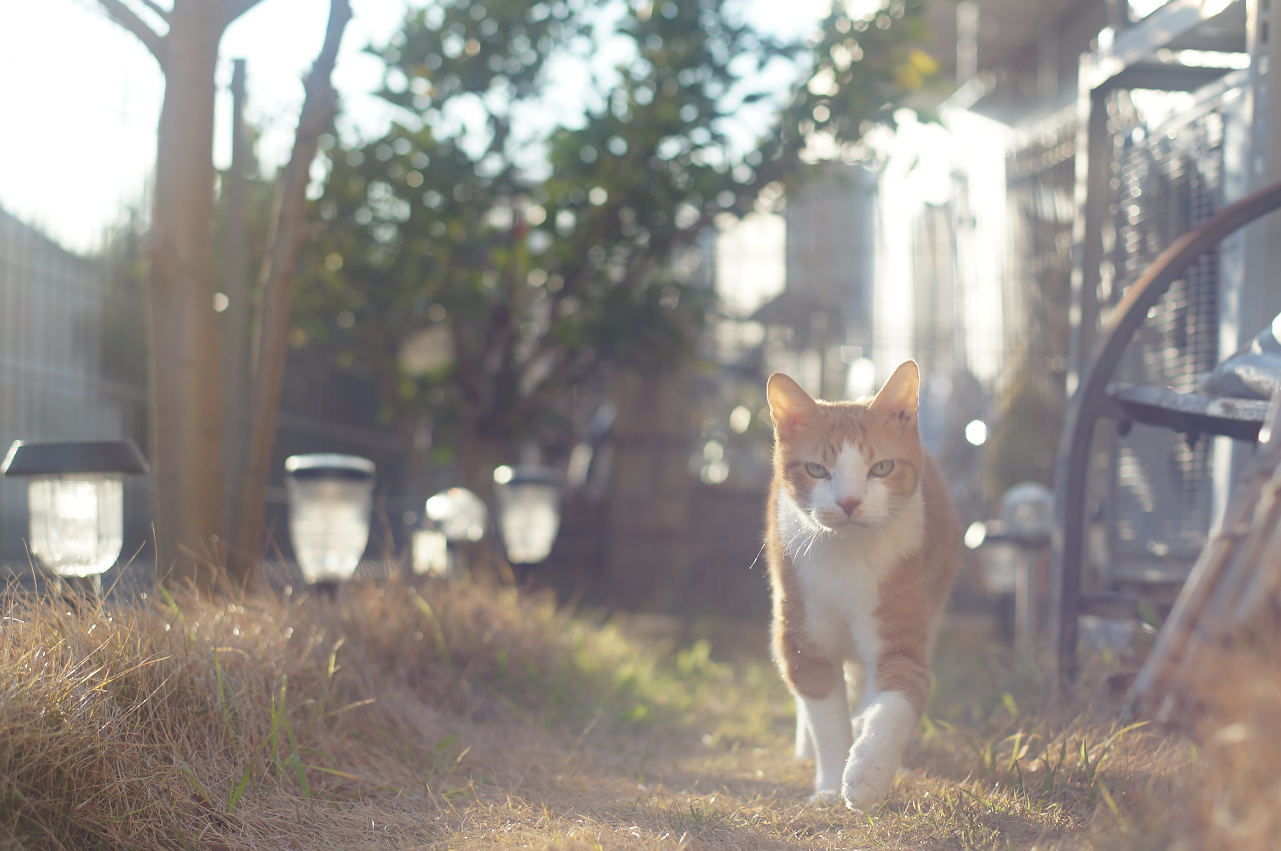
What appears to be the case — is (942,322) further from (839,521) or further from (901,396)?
(839,521)

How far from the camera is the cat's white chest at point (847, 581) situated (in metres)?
2.11

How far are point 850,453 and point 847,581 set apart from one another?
0.92 feet

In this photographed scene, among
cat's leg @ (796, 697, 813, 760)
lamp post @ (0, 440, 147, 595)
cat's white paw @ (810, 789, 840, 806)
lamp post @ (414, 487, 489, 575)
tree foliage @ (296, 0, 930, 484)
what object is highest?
→ tree foliage @ (296, 0, 930, 484)

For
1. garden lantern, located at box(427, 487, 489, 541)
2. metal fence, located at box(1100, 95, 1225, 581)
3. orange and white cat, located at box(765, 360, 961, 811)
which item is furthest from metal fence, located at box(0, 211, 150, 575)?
metal fence, located at box(1100, 95, 1225, 581)

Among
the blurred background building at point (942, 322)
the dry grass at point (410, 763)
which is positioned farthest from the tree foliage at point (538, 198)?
the dry grass at point (410, 763)

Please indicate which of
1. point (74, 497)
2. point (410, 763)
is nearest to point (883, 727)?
point (410, 763)

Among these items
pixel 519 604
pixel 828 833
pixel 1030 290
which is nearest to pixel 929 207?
pixel 1030 290

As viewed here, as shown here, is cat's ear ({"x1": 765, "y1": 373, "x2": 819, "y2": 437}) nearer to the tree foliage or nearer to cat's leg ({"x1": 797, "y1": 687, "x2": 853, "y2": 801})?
cat's leg ({"x1": 797, "y1": 687, "x2": 853, "y2": 801})

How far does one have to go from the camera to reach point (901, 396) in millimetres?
2229

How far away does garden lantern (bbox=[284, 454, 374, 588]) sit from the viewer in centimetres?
350

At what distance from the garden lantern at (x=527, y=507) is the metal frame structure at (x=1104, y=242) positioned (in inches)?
97.2

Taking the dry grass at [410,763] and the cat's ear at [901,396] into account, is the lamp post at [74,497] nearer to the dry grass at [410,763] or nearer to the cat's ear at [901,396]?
the dry grass at [410,763]

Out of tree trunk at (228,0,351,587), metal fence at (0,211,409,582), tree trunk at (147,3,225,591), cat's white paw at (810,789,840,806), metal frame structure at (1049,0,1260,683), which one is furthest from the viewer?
metal fence at (0,211,409,582)

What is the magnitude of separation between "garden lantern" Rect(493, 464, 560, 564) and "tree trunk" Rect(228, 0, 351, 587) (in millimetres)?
1626
